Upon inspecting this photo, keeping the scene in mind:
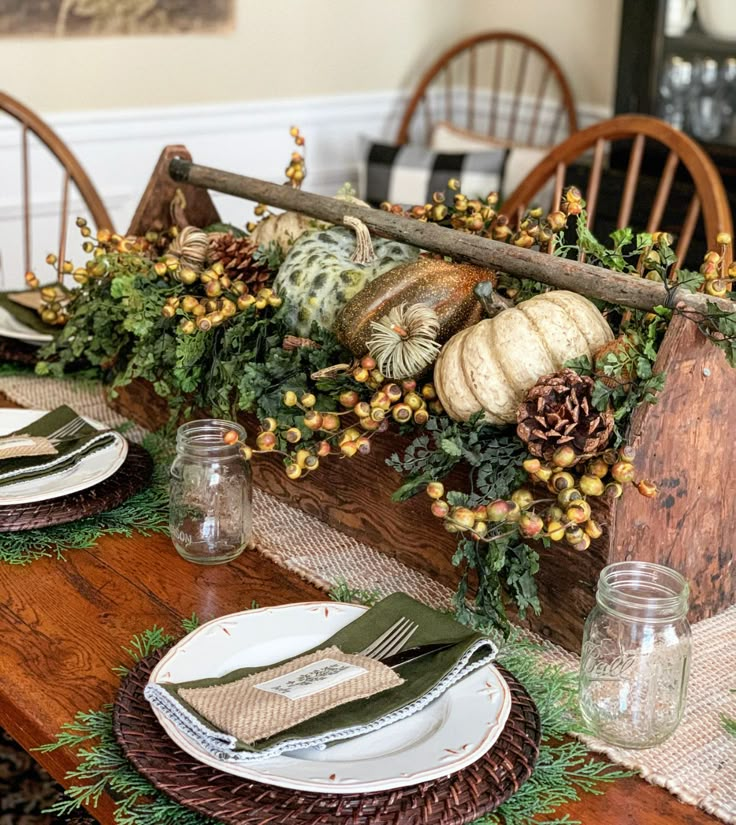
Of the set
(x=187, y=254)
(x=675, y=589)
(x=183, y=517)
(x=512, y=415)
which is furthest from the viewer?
(x=187, y=254)

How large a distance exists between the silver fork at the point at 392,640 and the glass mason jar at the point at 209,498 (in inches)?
10.7

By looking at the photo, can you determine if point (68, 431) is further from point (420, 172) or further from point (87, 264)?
point (420, 172)

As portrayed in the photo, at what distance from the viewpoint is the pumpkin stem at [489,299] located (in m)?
1.05

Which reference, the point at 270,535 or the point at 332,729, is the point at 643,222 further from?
the point at 332,729

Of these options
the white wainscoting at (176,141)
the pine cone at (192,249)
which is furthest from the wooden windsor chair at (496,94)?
the pine cone at (192,249)

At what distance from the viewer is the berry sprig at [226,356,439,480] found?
3.35 feet

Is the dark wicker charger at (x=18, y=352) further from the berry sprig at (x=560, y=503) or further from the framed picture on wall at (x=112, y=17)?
the framed picture on wall at (x=112, y=17)

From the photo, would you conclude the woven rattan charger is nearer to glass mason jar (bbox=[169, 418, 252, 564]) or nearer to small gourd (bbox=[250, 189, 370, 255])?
glass mason jar (bbox=[169, 418, 252, 564])

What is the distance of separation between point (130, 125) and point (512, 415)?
252 cm

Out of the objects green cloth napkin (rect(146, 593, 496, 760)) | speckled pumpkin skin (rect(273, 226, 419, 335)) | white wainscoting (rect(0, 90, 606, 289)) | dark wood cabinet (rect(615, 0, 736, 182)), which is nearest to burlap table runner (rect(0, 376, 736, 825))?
green cloth napkin (rect(146, 593, 496, 760))

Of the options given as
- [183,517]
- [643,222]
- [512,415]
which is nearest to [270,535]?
[183,517]

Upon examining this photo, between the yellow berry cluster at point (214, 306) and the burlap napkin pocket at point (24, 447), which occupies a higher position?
the yellow berry cluster at point (214, 306)

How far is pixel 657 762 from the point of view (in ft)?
2.71

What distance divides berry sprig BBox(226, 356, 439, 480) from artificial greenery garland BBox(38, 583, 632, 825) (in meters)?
0.23
